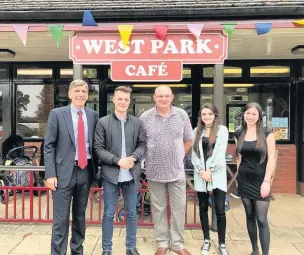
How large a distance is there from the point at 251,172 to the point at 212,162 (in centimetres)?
44

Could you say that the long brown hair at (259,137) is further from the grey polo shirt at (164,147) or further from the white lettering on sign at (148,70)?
the white lettering on sign at (148,70)

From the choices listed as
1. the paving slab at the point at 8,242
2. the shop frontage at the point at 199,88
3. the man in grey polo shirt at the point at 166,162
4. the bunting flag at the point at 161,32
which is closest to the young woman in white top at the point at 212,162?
the man in grey polo shirt at the point at 166,162

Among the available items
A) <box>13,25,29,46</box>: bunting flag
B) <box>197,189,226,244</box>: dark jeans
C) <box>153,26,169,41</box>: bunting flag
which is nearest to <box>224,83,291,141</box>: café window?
<box>153,26,169,41</box>: bunting flag

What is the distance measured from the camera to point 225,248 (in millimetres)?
4156

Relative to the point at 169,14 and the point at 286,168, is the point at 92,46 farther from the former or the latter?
the point at 286,168

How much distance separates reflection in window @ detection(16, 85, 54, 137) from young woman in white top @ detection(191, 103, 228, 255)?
4.74m

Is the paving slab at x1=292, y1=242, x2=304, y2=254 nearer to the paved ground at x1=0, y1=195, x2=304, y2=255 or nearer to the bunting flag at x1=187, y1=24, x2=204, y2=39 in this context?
the paved ground at x1=0, y1=195, x2=304, y2=255

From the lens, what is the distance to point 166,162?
3.94 m

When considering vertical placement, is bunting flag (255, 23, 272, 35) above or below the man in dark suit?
above

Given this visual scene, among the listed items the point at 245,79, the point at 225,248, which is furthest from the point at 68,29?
the point at 245,79

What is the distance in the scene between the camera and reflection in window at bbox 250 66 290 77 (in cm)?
754

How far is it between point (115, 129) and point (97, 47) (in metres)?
1.41

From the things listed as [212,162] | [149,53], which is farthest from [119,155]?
[149,53]

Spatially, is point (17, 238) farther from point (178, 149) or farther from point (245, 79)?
point (245, 79)
